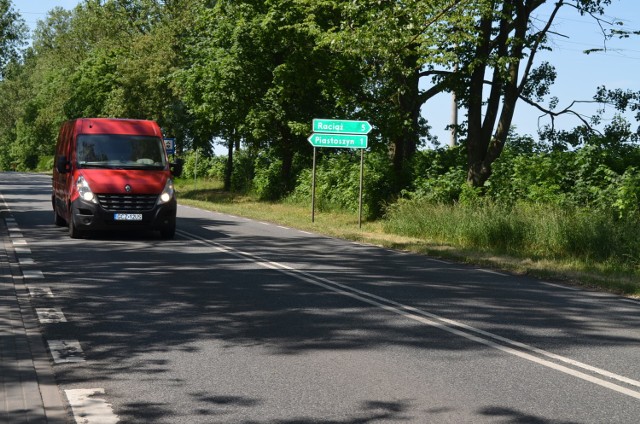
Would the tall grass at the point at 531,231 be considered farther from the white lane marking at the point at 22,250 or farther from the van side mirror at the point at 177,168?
the white lane marking at the point at 22,250

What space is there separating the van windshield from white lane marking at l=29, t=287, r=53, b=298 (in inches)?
310

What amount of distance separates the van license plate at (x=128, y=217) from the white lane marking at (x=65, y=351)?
10.5 meters

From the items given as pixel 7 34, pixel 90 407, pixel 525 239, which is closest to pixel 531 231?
pixel 525 239

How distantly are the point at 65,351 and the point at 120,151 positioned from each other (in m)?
12.1

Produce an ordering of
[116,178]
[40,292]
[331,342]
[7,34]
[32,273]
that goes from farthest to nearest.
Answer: [7,34], [116,178], [32,273], [40,292], [331,342]

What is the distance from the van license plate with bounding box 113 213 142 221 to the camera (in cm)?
1817

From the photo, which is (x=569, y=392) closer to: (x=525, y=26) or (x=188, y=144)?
(x=525, y=26)

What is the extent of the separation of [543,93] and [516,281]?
1557 centimetres

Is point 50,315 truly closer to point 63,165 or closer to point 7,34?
point 63,165

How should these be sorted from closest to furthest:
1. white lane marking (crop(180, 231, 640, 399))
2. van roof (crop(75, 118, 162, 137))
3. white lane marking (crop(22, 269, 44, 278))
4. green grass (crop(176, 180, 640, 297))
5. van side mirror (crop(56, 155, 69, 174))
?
white lane marking (crop(180, 231, 640, 399)) < white lane marking (crop(22, 269, 44, 278)) < green grass (crop(176, 180, 640, 297)) < van side mirror (crop(56, 155, 69, 174)) < van roof (crop(75, 118, 162, 137))

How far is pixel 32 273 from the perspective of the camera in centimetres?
1261

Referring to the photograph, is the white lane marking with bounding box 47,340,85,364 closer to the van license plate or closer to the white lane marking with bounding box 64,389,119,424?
the white lane marking with bounding box 64,389,119,424

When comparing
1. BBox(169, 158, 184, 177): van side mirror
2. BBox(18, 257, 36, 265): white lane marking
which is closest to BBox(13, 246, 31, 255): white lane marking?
BBox(18, 257, 36, 265): white lane marking

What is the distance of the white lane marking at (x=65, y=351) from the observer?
23.5ft
